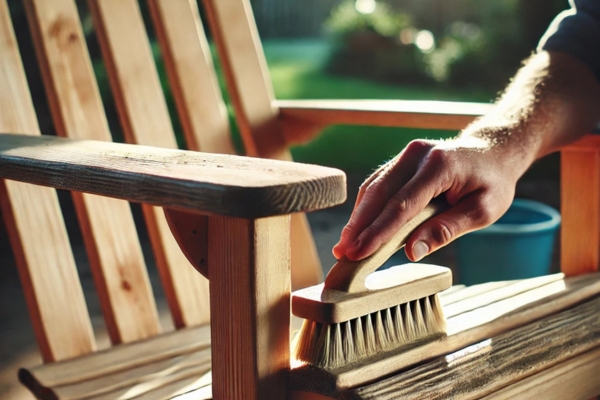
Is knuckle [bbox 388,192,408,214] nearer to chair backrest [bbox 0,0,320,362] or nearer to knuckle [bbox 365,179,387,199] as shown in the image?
knuckle [bbox 365,179,387,199]

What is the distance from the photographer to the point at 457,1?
6.05 meters

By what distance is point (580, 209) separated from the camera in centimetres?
Answer: 133

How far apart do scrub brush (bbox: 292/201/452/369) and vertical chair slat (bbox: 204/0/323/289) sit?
0.72 meters

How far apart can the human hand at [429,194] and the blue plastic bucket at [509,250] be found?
1.09m

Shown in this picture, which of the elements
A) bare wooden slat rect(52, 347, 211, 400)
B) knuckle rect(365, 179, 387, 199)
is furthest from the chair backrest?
knuckle rect(365, 179, 387, 199)

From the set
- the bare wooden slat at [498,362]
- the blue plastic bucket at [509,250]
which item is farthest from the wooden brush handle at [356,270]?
the blue plastic bucket at [509,250]

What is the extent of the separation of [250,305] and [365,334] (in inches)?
6.2

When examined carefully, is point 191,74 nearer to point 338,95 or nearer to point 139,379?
point 139,379

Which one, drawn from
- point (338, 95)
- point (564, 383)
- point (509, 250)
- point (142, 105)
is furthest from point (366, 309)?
point (338, 95)

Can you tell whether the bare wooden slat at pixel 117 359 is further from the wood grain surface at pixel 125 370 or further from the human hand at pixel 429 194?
the human hand at pixel 429 194

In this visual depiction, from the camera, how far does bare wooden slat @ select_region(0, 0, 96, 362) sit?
1208mm

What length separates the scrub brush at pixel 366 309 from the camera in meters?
0.77

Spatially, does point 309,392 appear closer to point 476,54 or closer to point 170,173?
point 170,173

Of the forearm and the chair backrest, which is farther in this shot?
the chair backrest
